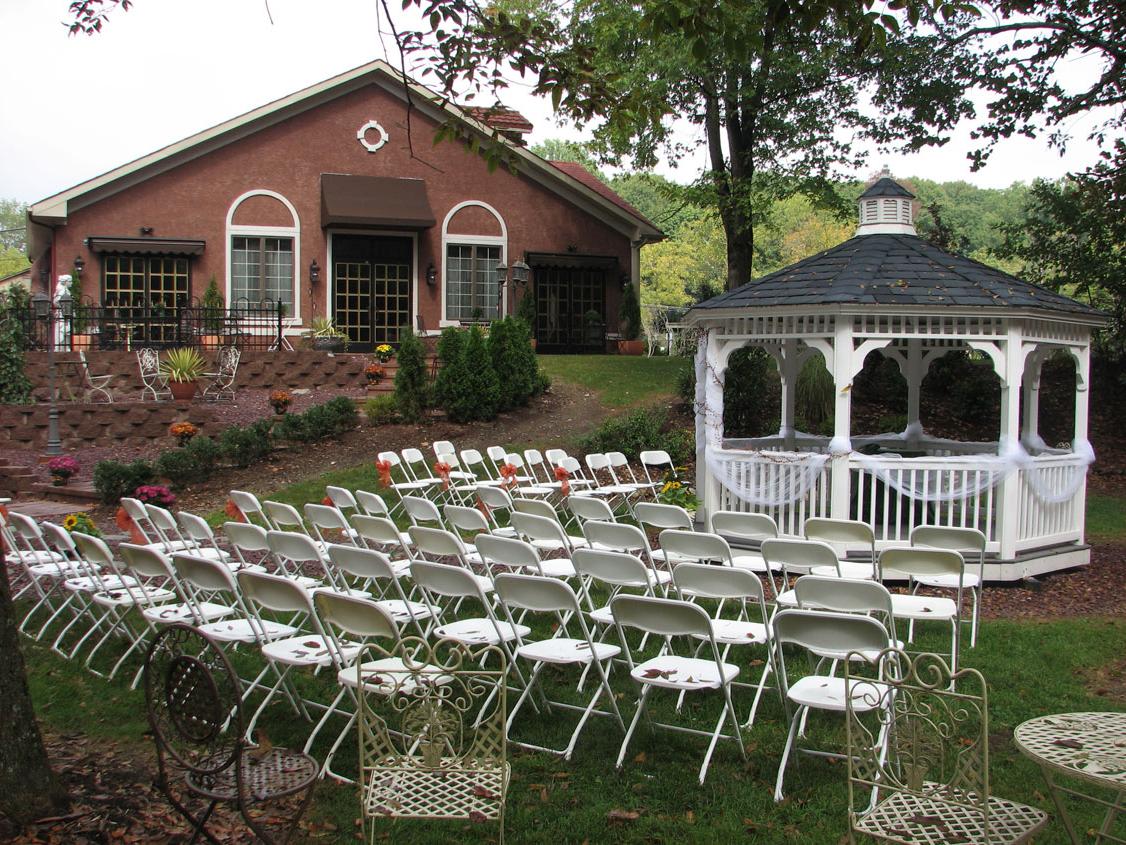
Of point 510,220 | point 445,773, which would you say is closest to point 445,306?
point 510,220

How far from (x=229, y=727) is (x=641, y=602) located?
216 centimetres

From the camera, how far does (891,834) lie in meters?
3.16

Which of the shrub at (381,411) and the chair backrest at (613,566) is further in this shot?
the shrub at (381,411)

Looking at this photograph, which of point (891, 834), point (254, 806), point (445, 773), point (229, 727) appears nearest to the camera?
point (891, 834)

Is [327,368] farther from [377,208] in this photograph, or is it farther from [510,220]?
[510,220]

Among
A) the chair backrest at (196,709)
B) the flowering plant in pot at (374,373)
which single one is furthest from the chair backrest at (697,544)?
the flowering plant in pot at (374,373)

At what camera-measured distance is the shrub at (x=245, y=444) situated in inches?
521

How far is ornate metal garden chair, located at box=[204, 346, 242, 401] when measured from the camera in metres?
17.2

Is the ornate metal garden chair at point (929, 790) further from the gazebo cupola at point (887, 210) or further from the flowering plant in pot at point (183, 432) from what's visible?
the flowering plant in pot at point (183, 432)

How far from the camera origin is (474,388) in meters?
15.4

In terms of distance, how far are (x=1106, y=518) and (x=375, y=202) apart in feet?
51.1

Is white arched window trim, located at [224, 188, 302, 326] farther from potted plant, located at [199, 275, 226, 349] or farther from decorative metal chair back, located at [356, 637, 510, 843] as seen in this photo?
decorative metal chair back, located at [356, 637, 510, 843]

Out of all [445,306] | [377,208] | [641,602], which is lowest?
[641,602]

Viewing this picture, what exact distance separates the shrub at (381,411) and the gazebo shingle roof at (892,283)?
6591mm
